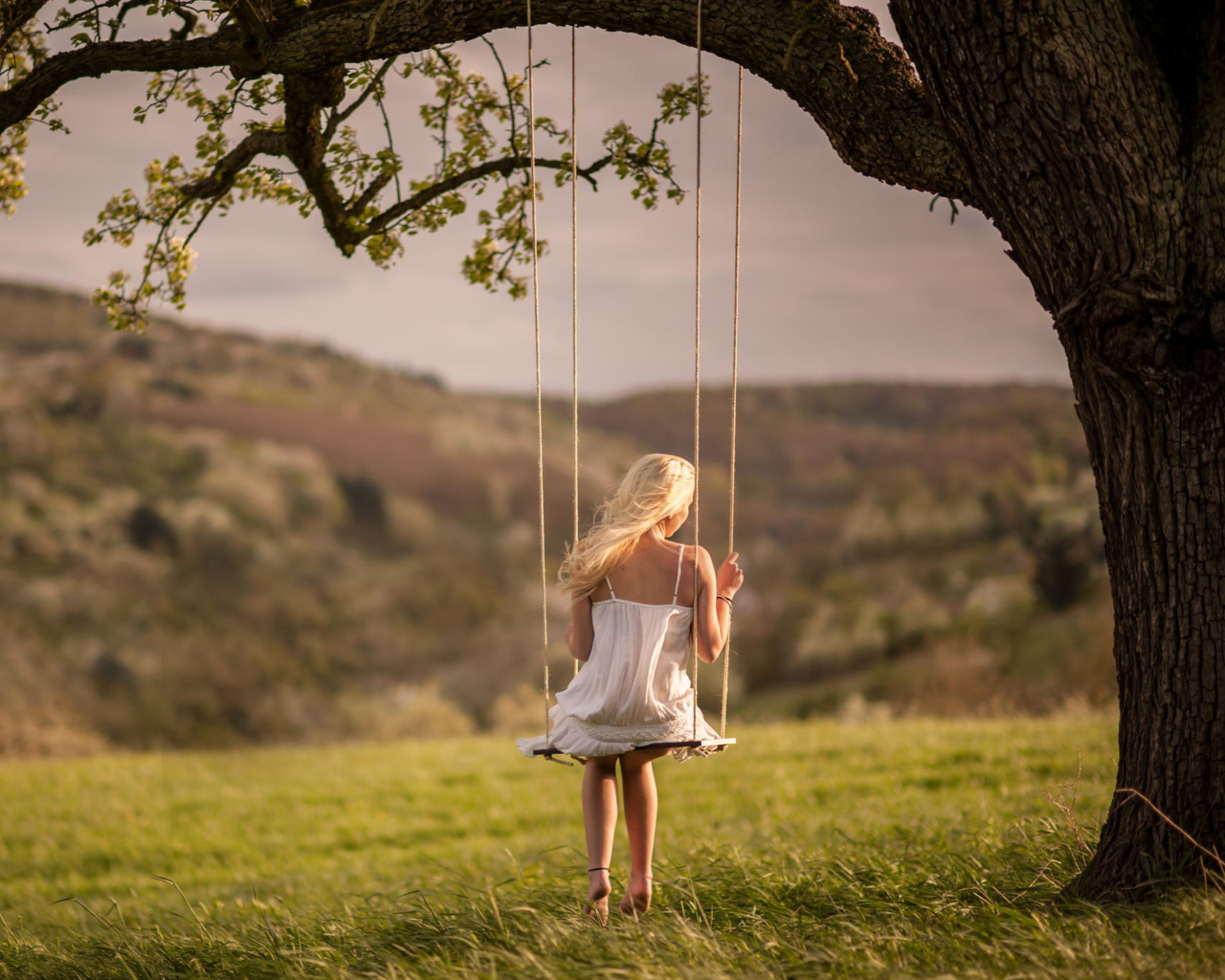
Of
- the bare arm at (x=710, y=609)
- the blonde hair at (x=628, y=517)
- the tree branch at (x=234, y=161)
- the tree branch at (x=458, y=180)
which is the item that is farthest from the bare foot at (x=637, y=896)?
the tree branch at (x=234, y=161)

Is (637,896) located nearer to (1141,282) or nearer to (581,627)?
(581,627)

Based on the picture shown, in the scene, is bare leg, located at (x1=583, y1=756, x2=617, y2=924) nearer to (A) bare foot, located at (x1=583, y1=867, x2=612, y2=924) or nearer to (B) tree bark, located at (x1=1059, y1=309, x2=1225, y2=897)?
(A) bare foot, located at (x1=583, y1=867, x2=612, y2=924)

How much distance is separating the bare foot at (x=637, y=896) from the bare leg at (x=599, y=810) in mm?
82

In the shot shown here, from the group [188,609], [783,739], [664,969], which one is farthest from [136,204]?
[188,609]

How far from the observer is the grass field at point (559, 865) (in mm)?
3293

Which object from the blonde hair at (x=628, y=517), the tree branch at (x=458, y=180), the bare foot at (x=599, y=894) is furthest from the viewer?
the tree branch at (x=458, y=180)

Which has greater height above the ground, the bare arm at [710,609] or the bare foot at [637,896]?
the bare arm at [710,609]

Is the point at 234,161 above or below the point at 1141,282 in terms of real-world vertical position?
above

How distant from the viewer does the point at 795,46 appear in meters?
4.02

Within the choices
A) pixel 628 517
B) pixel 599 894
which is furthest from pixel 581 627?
pixel 599 894

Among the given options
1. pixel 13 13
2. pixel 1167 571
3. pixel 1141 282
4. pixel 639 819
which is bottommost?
pixel 639 819

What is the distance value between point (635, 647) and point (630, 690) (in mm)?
159

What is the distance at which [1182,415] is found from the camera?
350cm

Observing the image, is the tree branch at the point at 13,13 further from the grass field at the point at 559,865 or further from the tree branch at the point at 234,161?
the grass field at the point at 559,865
